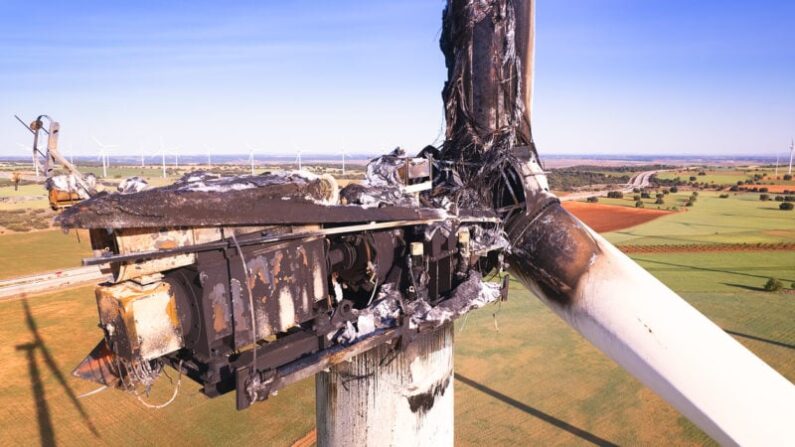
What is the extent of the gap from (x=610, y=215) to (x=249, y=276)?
65.7 meters

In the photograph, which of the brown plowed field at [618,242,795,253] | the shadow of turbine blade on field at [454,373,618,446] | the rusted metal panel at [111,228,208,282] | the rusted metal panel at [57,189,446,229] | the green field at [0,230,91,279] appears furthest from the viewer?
the brown plowed field at [618,242,795,253]

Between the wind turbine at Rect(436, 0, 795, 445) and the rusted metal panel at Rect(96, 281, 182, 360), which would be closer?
the rusted metal panel at Rect(96, 281, 182, 360)

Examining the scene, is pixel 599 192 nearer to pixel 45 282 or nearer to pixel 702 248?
pixel 702 248

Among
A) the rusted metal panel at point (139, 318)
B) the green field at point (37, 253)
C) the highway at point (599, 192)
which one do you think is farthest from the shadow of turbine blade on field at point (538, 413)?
the highway at point (599, 192)

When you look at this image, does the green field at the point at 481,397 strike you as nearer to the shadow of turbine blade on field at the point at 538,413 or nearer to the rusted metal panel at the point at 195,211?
the shadow of turbine blade on field at the point at 538,413

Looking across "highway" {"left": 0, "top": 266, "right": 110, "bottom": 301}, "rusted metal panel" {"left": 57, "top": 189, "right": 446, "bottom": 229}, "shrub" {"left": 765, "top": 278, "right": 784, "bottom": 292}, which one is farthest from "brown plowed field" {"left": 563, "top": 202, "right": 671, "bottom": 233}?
"rusted metal panel" {"left": 57, "top": 189, "right": 446, "bottom": 229}

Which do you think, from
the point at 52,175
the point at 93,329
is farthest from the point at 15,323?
the point at 52,175

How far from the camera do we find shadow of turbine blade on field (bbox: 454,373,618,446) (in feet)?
50.5

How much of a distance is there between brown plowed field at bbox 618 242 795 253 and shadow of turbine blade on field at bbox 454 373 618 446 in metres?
26.6

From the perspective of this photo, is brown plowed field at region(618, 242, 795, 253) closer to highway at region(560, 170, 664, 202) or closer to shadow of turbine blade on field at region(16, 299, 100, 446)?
highway at region(560, 170, 664, 202)

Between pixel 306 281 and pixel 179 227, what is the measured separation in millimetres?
1301

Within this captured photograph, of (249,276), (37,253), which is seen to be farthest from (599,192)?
(249,276)

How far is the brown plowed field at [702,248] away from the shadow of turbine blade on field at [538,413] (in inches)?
1046

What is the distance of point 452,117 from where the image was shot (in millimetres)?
7301
